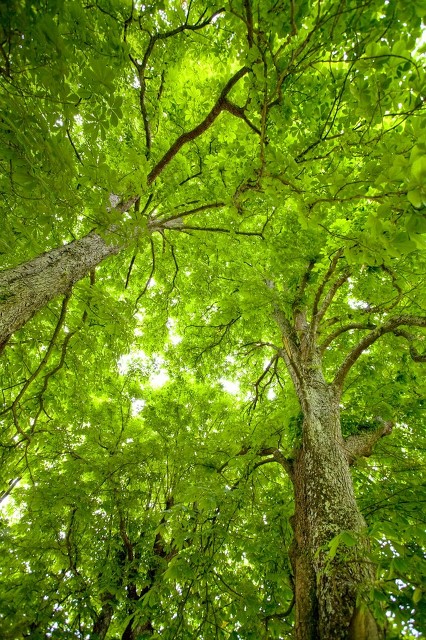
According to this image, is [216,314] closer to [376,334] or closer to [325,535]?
[376,334]

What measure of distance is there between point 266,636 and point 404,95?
369 cm

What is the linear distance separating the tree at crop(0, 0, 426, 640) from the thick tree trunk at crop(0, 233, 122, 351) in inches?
1.0

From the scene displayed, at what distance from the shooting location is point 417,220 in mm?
1346

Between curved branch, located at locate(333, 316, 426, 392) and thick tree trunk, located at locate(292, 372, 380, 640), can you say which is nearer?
thick tree trunk, located at locate(292, 372, 380, 640)

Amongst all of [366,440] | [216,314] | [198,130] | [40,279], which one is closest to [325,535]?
[366,440]

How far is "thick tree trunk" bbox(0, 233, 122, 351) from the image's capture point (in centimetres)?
264

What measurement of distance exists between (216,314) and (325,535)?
413cm

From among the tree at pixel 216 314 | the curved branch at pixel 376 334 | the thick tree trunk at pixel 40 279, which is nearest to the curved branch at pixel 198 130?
the tree at pixel 216 314

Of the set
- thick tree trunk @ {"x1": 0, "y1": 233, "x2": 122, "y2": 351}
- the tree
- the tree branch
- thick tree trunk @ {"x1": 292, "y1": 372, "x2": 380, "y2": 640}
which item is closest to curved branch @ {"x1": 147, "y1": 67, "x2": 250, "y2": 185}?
the tree

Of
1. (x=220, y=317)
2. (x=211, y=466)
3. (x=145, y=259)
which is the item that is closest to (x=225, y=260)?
(x=220, y=317)

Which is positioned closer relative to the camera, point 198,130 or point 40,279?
point 40,279

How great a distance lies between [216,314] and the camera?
6.07 meters

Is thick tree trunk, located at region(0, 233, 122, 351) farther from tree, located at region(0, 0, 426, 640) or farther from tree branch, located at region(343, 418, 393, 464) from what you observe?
tree branch, located at region(343, 418, 393, 464)

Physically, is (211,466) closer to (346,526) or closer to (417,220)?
(346,526)
